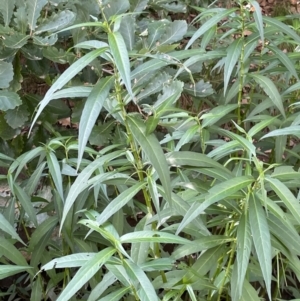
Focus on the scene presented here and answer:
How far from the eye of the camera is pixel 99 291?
894mm

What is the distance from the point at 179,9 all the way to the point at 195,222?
3.48 feet

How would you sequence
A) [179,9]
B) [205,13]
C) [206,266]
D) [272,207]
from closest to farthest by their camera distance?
[272,207]
[206,266]
[205,13]
[179,9]

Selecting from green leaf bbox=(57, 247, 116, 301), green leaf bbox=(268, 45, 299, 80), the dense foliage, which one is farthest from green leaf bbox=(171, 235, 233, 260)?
green leaf bbox=(268, 45, 299, 80)

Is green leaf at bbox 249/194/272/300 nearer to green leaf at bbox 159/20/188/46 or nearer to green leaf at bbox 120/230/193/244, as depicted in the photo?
green leaf at bbox 120/230/193/244

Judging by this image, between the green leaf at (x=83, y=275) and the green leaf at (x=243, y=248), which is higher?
the green leaf at (x=83, y=275)

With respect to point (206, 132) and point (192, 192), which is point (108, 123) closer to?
point (206, 132)

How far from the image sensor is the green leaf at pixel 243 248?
2.45ft

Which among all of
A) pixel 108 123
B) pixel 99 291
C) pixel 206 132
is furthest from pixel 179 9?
pixel 99 291

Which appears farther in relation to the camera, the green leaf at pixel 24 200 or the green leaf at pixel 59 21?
the green leaf at pixel 59 21

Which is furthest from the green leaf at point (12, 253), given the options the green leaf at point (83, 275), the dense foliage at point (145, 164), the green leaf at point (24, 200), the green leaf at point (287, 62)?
the green leaf at point (287, 62)

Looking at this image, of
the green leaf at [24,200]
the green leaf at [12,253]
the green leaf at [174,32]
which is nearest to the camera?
the green leaf at [12,253]

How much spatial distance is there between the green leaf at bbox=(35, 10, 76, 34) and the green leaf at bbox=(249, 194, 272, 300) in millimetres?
830

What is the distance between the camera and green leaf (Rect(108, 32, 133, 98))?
66 centimetres

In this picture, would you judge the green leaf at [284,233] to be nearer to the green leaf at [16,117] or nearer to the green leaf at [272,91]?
the green leaf at [272,91]
